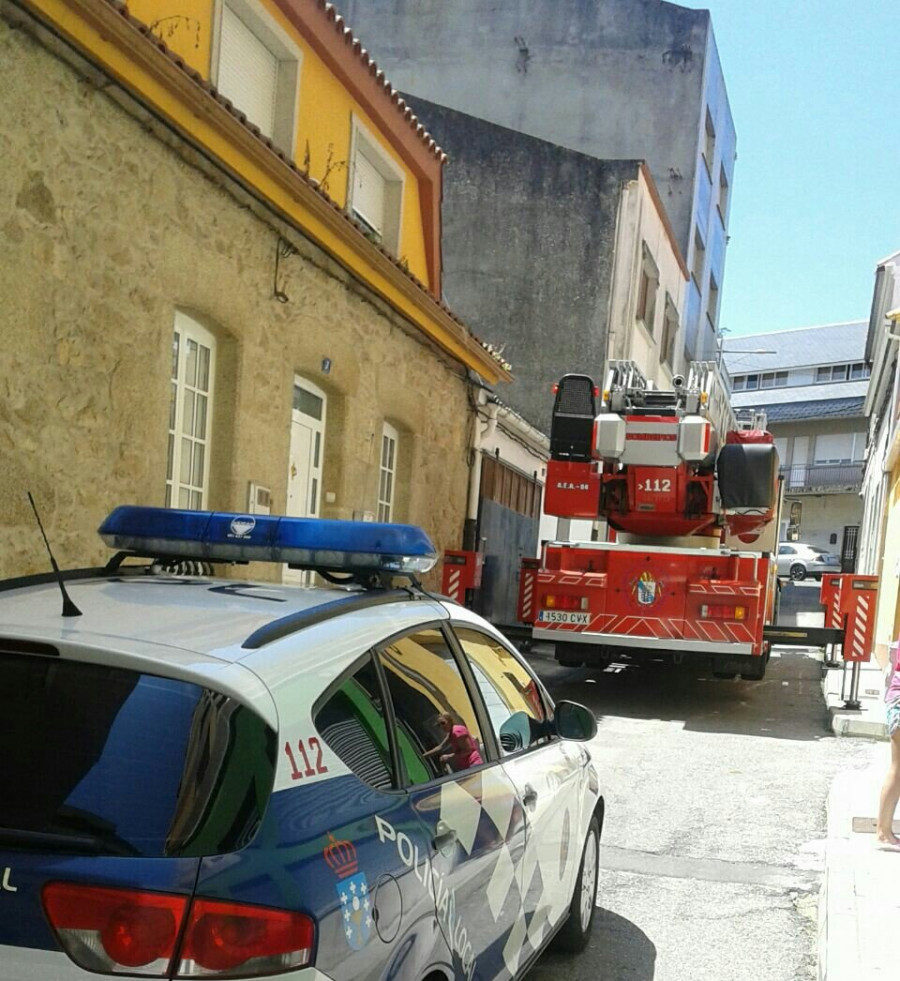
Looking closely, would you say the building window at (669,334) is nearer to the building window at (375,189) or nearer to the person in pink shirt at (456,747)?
the building window at (375,189)

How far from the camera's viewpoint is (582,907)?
432 cm

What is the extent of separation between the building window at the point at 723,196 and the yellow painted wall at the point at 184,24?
27148 millimetres

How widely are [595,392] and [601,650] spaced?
2.63 meters

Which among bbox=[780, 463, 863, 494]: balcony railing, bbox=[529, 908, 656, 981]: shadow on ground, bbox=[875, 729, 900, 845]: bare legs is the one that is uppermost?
bbox=[780, 463, 863, 494]: balcony railing

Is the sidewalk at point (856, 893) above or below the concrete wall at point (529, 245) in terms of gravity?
below

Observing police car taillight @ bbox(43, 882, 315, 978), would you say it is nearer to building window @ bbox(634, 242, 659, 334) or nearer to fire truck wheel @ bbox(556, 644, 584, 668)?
fire truck wheel @ bbox(556, 644, 584, 668)

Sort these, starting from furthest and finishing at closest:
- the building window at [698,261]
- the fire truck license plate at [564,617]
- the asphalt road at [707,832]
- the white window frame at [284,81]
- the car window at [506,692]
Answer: the building window at [698,261]
the fire truck license plate at [564,617]
the white window frame at [284,81]
the asphalt road at [707,832]
the car window at [506,692]

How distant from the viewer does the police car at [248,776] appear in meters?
2.00

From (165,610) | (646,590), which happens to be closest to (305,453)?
(646,590)

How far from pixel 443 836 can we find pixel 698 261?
101ft

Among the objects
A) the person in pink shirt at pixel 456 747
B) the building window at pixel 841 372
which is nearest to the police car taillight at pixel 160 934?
the person in pink shirt at pixel 456 747

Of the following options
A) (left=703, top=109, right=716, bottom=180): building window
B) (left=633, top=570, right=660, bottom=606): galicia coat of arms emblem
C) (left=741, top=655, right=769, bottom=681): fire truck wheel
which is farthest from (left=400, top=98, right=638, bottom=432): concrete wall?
(left=741, top=655, right=769, bottom=681): fire truck wheel

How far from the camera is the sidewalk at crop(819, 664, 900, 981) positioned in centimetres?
400

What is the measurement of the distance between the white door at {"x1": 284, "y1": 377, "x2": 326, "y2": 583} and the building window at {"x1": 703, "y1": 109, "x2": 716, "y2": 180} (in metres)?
21.2
